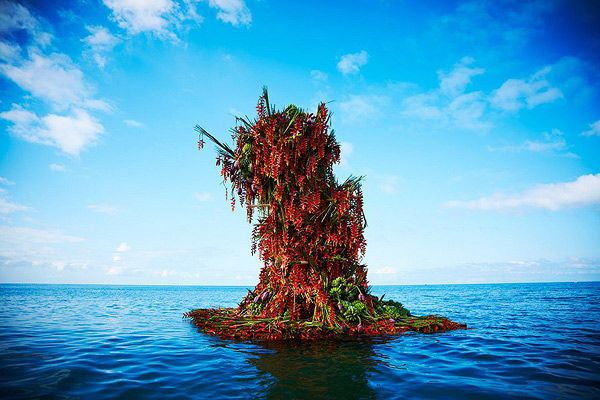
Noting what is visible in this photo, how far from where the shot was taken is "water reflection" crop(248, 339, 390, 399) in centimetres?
505

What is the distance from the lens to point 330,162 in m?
11.6

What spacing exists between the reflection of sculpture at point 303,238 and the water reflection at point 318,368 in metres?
1.28

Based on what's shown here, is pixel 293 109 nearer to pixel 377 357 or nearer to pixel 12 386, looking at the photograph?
pixel 377 357

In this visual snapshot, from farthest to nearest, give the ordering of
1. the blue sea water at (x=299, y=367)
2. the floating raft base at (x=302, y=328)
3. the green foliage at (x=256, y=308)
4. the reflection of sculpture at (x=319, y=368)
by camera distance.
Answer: the green foliage at (x=256, y=308) < the floating raft base at (x=302, y=328) < the blue sea water at (x=299, y=367) < the reflection of sculpture at (x=319, y=368)

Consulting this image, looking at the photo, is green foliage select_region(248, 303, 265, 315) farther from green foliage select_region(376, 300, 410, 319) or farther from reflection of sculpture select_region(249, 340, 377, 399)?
green foliage select_region(376, 300, 410, 319)

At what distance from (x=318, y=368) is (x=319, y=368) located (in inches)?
0.8

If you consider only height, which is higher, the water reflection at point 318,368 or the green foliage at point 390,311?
the green foliage at point 390,311

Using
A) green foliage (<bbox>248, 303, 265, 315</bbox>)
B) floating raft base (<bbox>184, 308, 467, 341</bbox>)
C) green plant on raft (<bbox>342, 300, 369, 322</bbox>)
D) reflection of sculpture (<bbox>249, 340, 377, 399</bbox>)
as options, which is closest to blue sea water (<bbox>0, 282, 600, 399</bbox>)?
reflection of sculpture (<bbox>249, 340, 377, 399</bbox>)

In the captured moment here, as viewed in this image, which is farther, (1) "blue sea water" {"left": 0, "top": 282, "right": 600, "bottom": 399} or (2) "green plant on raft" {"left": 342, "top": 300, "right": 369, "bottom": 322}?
(2) "green plant on raft" {"left": 342, "top": 300, "right": 369, "bottom": 322}

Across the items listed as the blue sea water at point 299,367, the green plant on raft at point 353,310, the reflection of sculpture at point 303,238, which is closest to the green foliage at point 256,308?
the reflection of sculpture at point 303,238

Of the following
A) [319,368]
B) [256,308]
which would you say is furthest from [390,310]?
[319,368]

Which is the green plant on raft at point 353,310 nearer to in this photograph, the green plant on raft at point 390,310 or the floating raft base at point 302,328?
the floating raft base at point 302,328

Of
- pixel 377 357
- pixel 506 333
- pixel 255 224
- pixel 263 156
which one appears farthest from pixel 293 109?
pixel 506 333

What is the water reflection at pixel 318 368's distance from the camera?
5055mm
